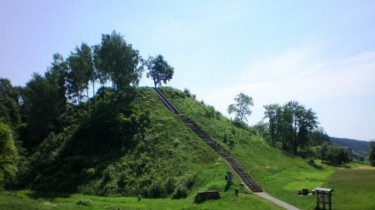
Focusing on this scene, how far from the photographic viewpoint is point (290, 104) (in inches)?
3487

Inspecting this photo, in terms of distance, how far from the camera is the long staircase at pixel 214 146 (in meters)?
49.1

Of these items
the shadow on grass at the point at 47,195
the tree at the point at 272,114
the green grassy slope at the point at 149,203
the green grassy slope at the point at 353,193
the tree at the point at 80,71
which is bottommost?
the shadow on grass at the point at 47,195

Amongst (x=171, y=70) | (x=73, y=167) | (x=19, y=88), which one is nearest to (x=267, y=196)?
(x=73, y=167)

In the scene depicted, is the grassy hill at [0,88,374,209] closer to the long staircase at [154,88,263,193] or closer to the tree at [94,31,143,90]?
the long staircase at [154,88,263,193]

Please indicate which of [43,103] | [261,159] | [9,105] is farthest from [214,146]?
[9,105]

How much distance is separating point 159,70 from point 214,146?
4048cm

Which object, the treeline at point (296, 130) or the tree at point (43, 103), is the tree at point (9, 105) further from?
the treeline at point (296, 130)

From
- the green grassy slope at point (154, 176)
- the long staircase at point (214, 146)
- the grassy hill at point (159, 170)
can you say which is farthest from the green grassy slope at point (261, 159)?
the green grassy slope at point (154, 176)

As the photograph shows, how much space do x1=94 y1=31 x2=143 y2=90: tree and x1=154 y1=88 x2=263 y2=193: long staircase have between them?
11.3 meters

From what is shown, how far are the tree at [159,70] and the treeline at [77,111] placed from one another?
10.9m

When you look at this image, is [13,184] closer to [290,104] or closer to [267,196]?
[267,196]

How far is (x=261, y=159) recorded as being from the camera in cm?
6309

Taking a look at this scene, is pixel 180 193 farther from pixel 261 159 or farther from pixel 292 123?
pixel 292 123

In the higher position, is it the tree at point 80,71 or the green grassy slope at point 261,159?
the tree at point 80,71
